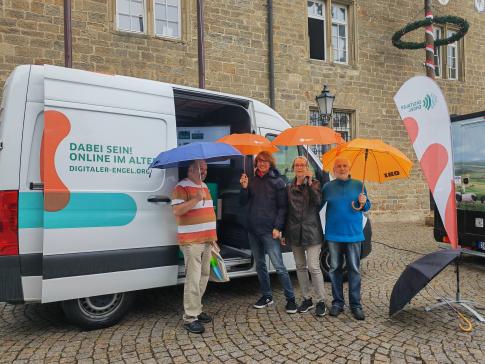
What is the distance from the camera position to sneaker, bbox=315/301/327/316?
414 centimetres

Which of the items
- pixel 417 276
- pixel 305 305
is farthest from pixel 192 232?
pixel 417 276

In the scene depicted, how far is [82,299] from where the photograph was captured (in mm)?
3705

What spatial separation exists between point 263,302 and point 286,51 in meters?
8.78

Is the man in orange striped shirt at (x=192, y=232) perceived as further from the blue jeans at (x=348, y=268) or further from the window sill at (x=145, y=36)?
the window sill at (x=145, y=36)

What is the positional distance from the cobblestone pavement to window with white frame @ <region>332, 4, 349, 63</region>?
31.8 ft

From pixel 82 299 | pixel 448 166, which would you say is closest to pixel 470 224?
pixel 448 166

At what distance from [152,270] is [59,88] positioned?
185 centimetres

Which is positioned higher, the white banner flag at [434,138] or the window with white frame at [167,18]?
the window with white frame at [167,18]

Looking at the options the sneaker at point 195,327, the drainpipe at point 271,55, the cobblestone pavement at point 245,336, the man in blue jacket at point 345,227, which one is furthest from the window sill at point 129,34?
the sneaker at point 195,327

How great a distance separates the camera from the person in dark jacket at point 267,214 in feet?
13.9

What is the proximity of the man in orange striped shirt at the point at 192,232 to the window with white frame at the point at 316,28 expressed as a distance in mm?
9780

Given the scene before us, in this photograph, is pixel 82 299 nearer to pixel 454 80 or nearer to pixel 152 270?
pixel 152 270

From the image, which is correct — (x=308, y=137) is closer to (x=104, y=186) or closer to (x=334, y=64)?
(x=104, y=186)

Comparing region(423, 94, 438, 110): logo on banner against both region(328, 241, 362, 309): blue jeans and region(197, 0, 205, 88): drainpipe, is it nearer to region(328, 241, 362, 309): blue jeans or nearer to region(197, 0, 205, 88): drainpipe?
region(328, 241, 362, 309): blue jeans
